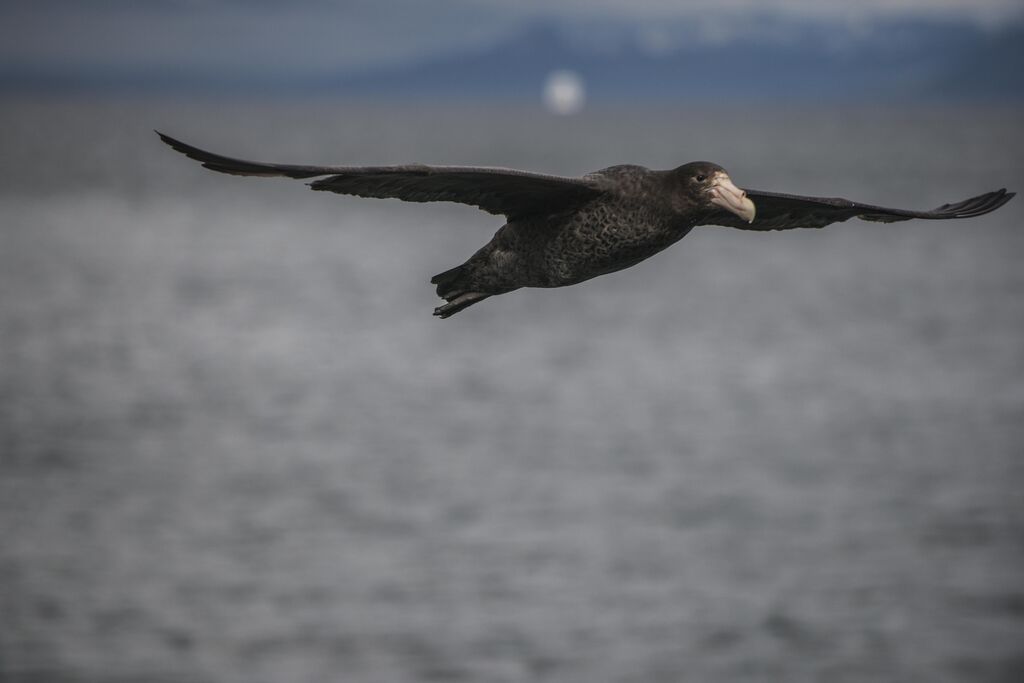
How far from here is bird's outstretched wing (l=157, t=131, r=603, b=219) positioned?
6395 millimetres

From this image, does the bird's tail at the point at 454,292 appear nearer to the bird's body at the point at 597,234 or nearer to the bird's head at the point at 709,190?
the bird's body at the point at 597,234

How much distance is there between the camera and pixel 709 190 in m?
7.48

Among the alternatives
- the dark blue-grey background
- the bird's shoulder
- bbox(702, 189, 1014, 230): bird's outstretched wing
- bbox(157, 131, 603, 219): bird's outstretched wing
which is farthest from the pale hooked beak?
the dark blue-grey background

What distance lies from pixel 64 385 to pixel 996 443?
34533 mm

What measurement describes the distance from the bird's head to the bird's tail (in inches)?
61.7

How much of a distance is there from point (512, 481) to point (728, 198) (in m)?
39.3

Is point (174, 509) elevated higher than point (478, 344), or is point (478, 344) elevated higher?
point (478, 344)

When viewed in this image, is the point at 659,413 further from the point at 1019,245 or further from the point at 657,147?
the point at 657,147

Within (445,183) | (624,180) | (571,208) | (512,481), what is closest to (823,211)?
(624,180)

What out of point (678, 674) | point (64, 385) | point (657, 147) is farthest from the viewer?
point (657, 147)

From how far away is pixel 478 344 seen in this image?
222ft

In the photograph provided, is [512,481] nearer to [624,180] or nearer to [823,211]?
[823,211]

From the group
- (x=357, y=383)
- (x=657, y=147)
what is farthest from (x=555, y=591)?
(x=657, y=147)

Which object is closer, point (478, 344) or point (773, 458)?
point (773, 458)
